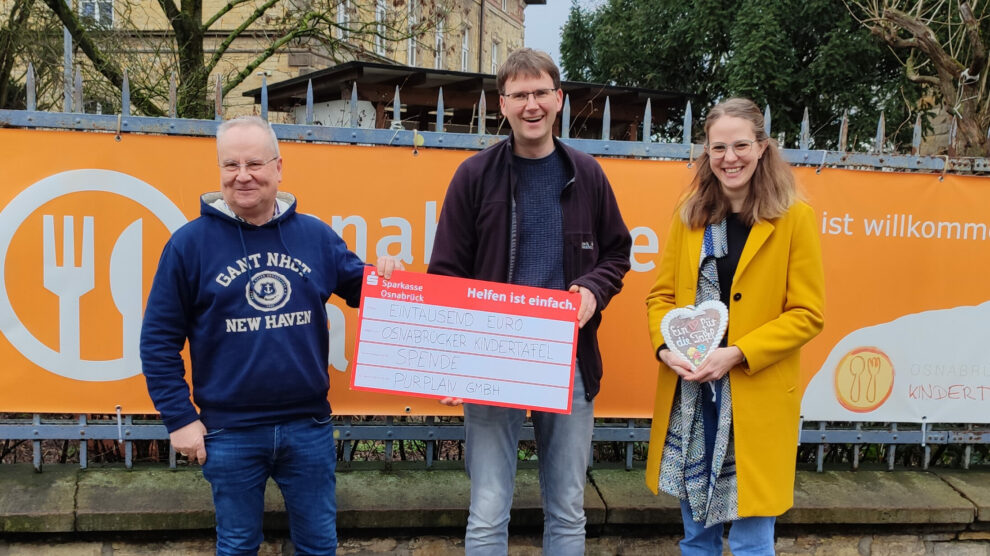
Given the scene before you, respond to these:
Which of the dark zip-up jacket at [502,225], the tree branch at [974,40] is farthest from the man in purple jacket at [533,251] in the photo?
the tree branch at [974,40]

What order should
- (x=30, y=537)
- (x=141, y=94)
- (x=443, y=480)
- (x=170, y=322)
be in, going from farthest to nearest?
(x=141, y=94), (x=443, y=480), (x=30, y=537), (x=170, y=322)

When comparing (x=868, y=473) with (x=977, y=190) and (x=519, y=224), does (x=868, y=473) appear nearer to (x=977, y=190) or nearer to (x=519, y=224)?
(x=977, y=190)

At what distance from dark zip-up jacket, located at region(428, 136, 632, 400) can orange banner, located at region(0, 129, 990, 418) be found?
2.45 ft

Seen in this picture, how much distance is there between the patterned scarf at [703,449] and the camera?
7.95ft

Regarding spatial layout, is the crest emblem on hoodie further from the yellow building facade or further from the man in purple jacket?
the yellow building facade

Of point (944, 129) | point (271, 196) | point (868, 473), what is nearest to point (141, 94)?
point (271, 196)

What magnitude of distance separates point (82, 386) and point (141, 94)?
4.91 m

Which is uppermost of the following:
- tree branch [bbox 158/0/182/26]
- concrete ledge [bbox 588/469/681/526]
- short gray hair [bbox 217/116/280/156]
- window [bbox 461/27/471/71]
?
window [bbox 461/27/471/71]

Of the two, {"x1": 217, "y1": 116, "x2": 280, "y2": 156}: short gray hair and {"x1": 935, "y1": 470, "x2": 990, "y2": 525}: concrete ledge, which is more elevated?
{"x1": 217, "y1": 116, "x2": 280, "y2": 156}: short gray hair

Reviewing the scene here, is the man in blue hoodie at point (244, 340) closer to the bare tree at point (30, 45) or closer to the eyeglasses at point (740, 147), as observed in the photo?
the eyeglasses at point (740, 147)

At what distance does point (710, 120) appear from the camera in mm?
2422

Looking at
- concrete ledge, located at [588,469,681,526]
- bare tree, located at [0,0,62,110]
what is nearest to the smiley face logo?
concrete ledge, located at [588,469,681,526]

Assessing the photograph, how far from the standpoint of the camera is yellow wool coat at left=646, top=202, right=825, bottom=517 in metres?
2.33

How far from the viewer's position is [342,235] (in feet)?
10.3
